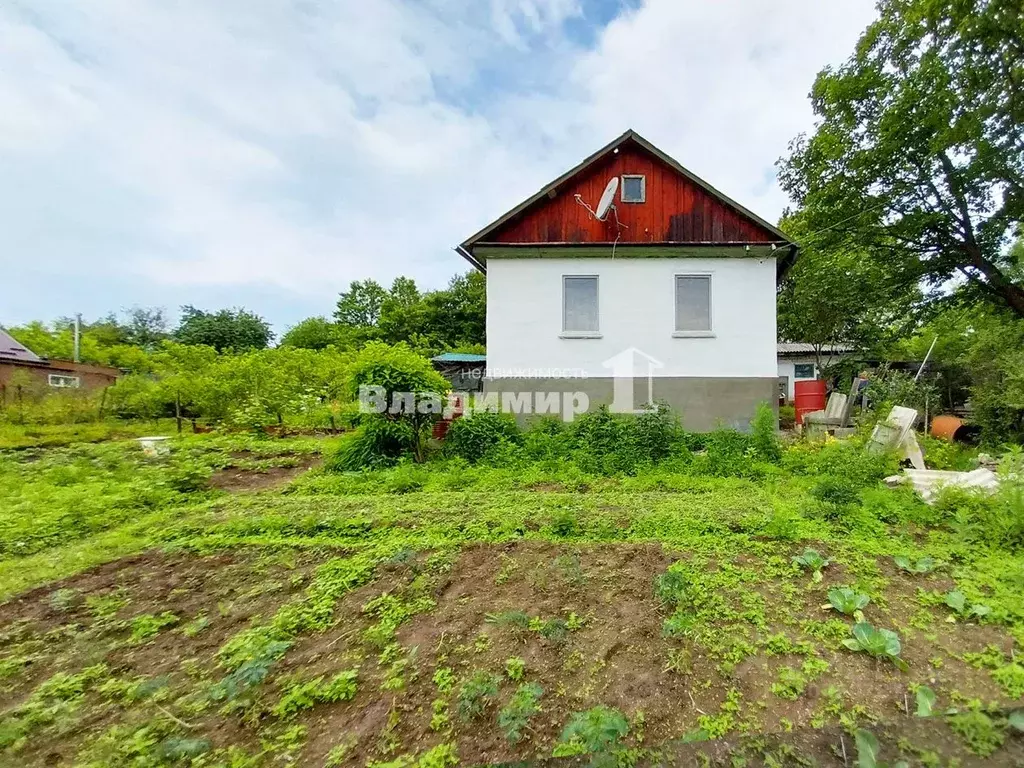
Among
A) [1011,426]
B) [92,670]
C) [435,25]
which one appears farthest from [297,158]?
[1011,426]

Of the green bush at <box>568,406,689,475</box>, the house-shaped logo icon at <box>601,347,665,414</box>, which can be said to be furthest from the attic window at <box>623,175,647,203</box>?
the green bush at <box>568,406,689,475</box>

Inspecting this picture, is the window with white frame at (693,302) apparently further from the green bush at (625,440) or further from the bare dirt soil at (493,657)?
the bare dirt soil at (493,657)

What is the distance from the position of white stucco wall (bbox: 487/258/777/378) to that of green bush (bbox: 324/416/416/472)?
291 cm

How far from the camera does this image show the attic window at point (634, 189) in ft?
30.8

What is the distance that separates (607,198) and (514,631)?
8475mm

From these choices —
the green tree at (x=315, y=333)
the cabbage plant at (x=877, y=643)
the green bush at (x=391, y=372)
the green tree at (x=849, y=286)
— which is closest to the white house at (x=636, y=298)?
the green bush at (x=391, y=372)

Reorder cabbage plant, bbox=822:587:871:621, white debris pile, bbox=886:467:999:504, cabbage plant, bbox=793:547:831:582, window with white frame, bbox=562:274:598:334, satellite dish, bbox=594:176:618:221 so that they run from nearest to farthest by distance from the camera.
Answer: cabbage plant, bbox=822:587:871:621 < cabbage plant, bbox=793:547:831:582 < white debris pile, bbox=886:467:999:504 < satellite dish, bbox=594:176:618:221 < window with white frame, bbox=562:274:598:334

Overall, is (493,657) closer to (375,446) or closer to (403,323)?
(375,446)

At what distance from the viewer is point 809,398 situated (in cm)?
1045

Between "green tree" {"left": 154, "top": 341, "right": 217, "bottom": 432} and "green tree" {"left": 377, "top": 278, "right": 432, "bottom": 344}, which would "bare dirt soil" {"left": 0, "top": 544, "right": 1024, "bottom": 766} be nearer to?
"green tree" {"left": 154, "top": 341, "right": 217, "bottom": 432}

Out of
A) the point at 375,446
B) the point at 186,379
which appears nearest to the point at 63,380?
the point at 186,379

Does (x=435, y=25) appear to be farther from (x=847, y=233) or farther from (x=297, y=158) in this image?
(x=847, y=233)

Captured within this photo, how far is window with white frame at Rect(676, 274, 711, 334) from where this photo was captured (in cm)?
928

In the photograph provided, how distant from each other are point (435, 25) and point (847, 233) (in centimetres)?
1129
